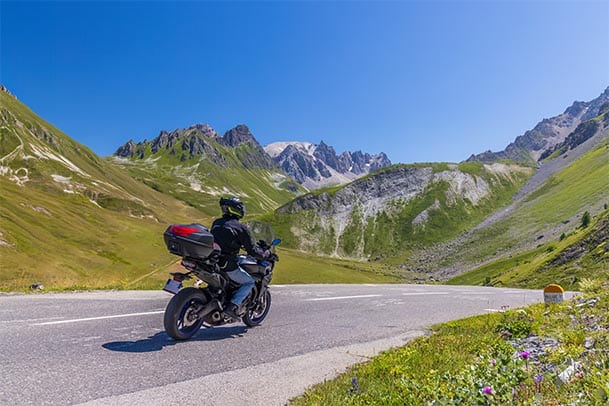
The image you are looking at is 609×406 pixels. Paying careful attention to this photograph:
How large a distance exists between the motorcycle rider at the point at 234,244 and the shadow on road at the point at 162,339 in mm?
546

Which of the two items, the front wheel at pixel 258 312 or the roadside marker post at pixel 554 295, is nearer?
the front wheel at pixel 258 312

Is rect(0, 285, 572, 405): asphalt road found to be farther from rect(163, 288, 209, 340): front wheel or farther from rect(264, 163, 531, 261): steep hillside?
rect(264, 163, 531, 261): steep hillside

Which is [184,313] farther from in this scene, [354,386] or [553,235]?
[553,235]

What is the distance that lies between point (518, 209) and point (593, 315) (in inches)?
5970

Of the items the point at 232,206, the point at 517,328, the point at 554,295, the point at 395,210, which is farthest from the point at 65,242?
the point at 395,210

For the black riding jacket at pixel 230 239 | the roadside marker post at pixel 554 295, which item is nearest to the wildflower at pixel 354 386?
the black riding jacket at pixel 230 239

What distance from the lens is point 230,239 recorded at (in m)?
9.26

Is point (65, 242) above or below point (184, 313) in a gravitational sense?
above

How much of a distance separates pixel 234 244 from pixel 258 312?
2460 mm

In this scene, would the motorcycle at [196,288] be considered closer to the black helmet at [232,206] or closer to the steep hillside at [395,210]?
the black helmet at [232,206]

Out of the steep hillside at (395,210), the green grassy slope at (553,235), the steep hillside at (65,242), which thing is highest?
the steep hillside at (65,242)

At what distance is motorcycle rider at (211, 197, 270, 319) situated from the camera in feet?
30.5

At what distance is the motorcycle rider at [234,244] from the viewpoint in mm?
Answer: 9281

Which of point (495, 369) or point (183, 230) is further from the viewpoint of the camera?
point (183, 230)
